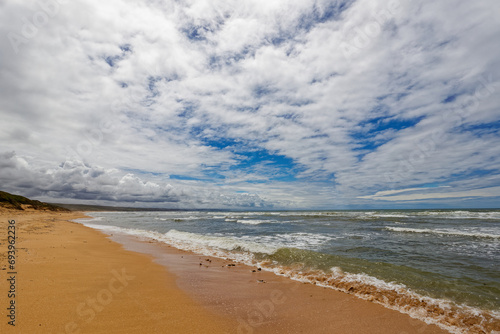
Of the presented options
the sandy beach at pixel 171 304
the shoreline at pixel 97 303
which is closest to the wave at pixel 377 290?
the sandy beach at pixel 171 304

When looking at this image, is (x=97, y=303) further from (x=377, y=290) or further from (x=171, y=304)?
(x=377, y=290)

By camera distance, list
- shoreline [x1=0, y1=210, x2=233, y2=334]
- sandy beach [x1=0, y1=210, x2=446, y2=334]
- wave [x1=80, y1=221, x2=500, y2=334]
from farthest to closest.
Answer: wave [x1=80, y1=221, x2=500, y2=334] → sandy beach [x1=0, y1=210, x2=446, y2=334] → shoreline [x1=0, y1=210, x2=233, y2=334]

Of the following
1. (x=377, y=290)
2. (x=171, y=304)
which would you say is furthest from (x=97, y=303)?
(x=377, y=290)

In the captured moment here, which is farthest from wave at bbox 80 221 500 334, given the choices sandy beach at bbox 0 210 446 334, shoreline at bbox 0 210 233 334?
shoreline at bbox 0 210 233 334

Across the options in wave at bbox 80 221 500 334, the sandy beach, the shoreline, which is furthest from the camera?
wave at bbox 80 221 500 334

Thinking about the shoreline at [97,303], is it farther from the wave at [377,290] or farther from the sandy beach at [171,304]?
the wave at [377,290]

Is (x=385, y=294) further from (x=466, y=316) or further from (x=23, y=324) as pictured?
(x=23, y=324)

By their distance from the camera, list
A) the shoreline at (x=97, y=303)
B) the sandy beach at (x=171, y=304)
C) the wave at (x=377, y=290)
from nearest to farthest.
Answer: the shoreline at (x=97, y=303), the sandy beach at (x=171, y=304), the wave at (x=377, y=290)

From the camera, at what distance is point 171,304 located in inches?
213

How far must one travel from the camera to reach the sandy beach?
4324 mm

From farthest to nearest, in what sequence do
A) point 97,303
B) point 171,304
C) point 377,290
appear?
point 377,290
point 171,304
point 97,303

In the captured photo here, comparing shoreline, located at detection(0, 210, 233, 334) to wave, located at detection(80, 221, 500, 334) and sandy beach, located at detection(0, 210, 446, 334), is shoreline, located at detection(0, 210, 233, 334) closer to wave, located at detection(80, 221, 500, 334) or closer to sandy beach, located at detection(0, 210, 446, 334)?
sandy beach, located at detection(0, 210, 446, 334)

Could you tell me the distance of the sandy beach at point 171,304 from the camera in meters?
4.32

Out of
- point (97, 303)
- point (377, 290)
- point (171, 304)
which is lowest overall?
point (377, 290)
